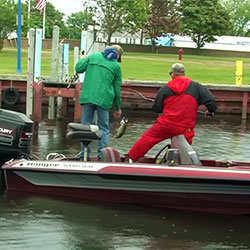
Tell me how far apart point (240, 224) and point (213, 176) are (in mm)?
663

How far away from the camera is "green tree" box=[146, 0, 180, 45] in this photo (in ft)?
194

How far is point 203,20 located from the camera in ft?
200

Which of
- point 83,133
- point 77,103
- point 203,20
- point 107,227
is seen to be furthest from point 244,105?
point 203,20

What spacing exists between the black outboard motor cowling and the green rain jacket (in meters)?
0.87

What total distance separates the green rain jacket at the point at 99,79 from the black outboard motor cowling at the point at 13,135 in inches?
34.3

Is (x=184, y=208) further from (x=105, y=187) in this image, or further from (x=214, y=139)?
(x=214, y=139)

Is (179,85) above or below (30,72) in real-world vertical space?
above

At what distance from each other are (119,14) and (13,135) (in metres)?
44.1

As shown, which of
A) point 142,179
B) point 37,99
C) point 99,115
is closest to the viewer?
point 142,179

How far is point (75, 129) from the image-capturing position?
7.46 m

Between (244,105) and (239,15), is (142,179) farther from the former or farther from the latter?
(239,15)

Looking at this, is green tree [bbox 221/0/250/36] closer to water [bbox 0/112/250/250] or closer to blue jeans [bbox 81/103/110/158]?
blue jeans [bbox 81/103/110/158]

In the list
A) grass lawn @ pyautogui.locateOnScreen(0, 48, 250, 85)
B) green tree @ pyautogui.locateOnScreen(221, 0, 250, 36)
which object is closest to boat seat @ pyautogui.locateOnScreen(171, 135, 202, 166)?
grass lawn @ pyautogui.locateOnScreen(0, 48, 250, 85)

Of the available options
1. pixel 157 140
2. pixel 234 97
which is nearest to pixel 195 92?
pixel 157 140
